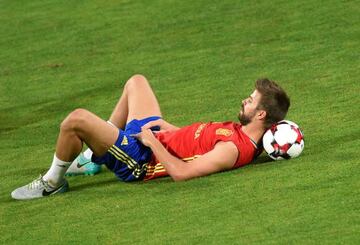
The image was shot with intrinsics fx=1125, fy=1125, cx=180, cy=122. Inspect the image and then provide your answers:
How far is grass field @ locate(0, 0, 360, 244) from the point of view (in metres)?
8.68

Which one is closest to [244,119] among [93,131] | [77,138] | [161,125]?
[161,125]

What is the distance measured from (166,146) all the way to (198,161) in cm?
52

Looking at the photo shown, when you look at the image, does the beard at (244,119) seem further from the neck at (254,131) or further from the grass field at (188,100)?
the grass field at (188,100)

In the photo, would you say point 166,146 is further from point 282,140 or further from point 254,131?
point 282,140

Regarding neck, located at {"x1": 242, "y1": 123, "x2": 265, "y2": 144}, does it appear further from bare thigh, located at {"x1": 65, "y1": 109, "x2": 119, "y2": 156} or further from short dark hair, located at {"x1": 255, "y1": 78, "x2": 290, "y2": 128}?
bare thigh, located at {"x1": 65, "y1": 109, "x2": 119, "y2": 156}

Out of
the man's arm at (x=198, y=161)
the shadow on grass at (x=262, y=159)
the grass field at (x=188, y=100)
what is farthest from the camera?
the shadow on grass at (x=262, y=159)

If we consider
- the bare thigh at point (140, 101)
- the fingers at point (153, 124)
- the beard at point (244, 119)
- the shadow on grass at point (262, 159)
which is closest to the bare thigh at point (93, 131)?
the fingers at point (153, 124)

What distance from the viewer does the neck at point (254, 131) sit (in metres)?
10.2

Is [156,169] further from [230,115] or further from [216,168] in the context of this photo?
[230,115]

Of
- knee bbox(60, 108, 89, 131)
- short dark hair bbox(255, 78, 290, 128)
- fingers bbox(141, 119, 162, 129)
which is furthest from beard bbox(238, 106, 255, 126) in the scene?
knee bbox(60, 108, 89, 131)

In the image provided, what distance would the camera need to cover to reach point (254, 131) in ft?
33.4

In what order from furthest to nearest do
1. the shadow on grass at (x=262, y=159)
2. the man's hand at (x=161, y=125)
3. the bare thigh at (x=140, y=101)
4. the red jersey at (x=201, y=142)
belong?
the bare thigh at (x=140, y=101) → the man's hand at (x=161, y=125) → the shadow on grass at (x=262, y=159) → the red jersey at (x=201, y=142)

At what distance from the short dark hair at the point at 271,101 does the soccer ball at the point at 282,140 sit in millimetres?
91

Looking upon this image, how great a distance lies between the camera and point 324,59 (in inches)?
600
